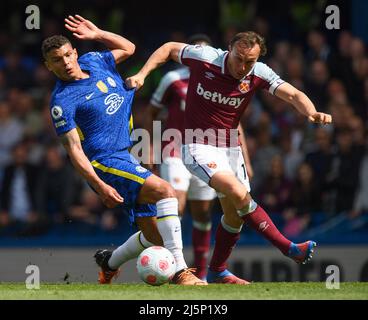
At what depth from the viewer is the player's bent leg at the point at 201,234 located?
448 inches

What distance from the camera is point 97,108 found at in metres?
8.97

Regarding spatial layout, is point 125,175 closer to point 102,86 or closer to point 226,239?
point 102,86

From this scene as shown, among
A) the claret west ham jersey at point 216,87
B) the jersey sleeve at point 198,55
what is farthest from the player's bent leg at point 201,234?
the jersey sleeve at point 198,55

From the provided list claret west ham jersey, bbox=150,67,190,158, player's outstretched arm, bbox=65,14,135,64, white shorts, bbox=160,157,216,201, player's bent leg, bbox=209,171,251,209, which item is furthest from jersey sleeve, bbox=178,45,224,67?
white shorts, bbox=160,157,216,201

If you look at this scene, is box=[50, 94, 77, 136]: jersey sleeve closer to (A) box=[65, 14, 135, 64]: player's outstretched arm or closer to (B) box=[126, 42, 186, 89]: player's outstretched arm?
(B) box=[126, 42, 186, 89]: player's outstretched arm

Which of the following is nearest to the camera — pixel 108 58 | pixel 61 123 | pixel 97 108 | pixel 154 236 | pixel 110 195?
pixel 110 195

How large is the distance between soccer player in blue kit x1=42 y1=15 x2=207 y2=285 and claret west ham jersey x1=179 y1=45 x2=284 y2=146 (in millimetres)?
576

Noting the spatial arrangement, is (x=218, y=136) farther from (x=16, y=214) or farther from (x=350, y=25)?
(x=350, y=25)

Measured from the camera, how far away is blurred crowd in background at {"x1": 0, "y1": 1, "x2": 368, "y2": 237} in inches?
512

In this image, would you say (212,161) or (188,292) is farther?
(212,161)

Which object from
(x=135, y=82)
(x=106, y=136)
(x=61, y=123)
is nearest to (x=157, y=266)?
(x=106, y=136)

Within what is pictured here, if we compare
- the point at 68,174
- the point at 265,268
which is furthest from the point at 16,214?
the point at 265,268

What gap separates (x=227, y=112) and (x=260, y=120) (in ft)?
15.6

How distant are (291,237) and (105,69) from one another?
4.60 m
